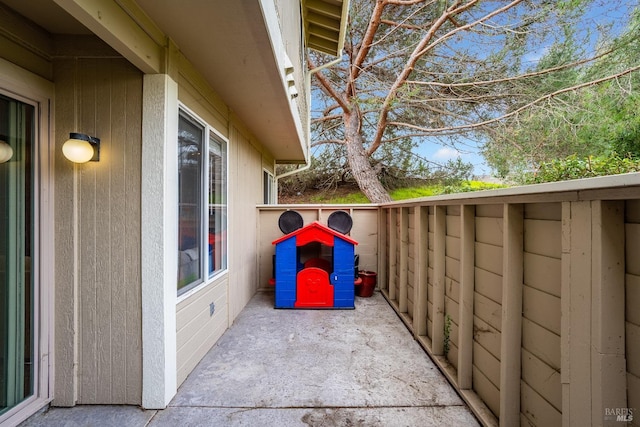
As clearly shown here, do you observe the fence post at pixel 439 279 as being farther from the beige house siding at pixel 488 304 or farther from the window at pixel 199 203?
the window at pixel 199 203

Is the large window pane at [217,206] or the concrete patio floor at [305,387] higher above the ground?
the large window pane at [217,206]

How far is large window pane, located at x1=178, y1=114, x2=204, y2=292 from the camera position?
2.41 metres

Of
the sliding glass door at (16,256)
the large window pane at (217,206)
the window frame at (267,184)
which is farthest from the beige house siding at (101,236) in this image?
the window frame at (267,184)

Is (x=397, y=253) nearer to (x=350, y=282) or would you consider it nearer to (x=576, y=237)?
(x=350, y=282)

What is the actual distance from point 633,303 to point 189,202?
9.00ft

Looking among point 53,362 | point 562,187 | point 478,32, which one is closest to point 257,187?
point 53,362

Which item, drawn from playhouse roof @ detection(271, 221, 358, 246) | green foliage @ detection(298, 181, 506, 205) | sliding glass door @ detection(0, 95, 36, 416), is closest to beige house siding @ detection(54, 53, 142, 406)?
sliding glass door @ detection(0, 95, 36, 416)

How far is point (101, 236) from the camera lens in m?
2.08

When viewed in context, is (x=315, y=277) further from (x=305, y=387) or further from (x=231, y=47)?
(x=231, y=47)

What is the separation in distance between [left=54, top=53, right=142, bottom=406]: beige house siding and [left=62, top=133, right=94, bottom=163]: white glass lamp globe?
12cm

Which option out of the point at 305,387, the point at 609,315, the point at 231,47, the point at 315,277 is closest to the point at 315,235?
the point at 315,277

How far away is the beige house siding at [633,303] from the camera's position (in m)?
1.07

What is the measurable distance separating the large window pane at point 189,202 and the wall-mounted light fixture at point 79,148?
0.57 metres

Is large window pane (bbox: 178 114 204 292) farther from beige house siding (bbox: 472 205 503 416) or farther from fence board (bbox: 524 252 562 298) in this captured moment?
fence board (bbox: 524 252 562 298)
